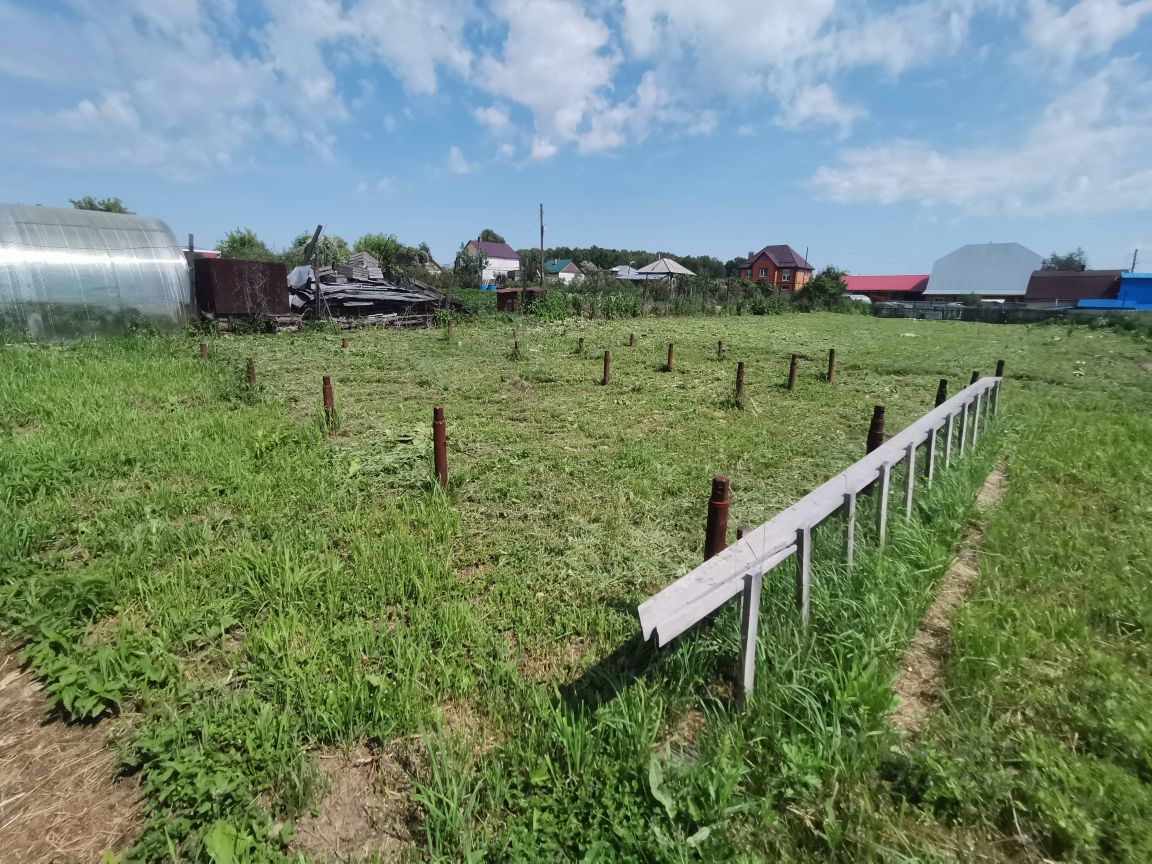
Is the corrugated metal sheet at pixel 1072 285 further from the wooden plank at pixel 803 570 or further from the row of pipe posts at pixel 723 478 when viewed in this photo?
the wooden plank at pixel 803 570

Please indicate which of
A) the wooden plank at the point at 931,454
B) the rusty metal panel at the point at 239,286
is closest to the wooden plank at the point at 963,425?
the wooden plank at the point at 931,454

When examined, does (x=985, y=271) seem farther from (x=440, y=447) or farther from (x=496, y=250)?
(x=440, y=447)

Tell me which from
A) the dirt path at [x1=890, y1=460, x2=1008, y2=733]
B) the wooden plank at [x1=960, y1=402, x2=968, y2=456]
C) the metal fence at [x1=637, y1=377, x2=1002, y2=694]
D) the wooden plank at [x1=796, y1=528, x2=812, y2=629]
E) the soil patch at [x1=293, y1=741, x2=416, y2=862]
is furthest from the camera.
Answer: the wooden plank at [x1=960, y1=402, x2=968, y2=456]

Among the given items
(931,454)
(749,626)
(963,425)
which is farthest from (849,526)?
(963,425)

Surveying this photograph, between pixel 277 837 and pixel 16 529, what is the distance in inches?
136

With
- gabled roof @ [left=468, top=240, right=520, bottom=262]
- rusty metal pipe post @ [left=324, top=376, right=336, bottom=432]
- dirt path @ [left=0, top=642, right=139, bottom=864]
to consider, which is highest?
gabled roof @ [left=468, top=240, right=520, bottom=262]

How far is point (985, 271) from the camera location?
60.1 m

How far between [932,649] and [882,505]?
0.97 metres

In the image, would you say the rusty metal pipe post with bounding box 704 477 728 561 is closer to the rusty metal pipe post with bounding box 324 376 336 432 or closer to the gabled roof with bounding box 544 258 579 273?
the rusty metal pipe post with bounding box 324 376 336 432

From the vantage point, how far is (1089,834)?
1852 mm

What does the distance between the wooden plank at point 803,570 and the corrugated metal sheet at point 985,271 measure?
2680 inches

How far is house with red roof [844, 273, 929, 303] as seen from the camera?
6419 centimetres

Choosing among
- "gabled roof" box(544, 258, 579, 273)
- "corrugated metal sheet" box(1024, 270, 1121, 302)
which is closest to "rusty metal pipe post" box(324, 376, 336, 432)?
"corrugated metal sheet" box(1024, 270, 1121, 302)

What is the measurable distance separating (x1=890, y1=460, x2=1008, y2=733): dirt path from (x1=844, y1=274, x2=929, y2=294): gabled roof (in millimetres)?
68929
